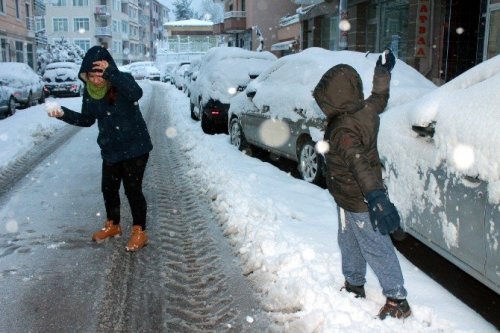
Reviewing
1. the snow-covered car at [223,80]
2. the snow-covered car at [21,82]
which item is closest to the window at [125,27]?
the snow-covered car at [21,82]

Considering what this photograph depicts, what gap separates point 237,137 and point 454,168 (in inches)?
267

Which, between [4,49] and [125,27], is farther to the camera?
[125,27]

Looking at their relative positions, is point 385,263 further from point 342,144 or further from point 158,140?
point 158,140

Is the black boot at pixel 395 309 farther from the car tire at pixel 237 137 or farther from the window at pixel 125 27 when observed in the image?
the window at pixel 125 27

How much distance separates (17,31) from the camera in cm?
3606

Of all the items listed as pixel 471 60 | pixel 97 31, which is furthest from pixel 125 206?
pixel 97 31

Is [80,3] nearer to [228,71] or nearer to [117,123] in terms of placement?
[228,71]

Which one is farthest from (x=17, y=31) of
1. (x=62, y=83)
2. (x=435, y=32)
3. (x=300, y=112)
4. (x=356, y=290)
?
(x=356, y=290)

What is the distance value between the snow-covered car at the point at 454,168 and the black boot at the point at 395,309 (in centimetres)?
51

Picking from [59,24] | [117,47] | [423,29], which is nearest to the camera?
[423,29]

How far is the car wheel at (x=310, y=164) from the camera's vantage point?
22.4 feet

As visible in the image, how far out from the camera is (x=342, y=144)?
2832 millimetres

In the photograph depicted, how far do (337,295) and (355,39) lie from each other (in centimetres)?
1695

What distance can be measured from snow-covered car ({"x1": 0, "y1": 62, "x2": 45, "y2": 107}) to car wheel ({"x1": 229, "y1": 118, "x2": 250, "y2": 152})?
34.0 feet
